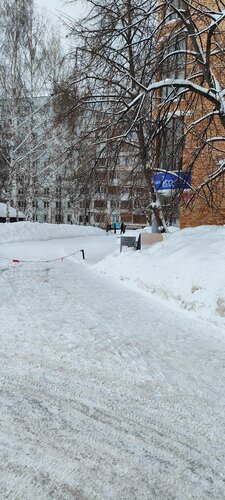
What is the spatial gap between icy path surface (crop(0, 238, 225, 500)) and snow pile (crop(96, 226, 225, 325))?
2.65 feet

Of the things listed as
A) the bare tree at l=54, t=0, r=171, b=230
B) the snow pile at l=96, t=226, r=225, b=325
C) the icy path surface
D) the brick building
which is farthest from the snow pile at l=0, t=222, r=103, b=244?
A: the icy path surface

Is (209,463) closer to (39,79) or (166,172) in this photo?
(166,172)

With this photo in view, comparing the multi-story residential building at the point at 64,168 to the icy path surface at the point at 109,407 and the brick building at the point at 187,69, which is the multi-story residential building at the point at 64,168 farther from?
the icy path surface at the point at 109,407

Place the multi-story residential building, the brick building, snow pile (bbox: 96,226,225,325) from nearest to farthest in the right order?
snow pile (bbox: 96,226,225,325) < the brick building < the multi-story residential building

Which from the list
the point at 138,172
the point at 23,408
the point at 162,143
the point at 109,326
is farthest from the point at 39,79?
the point at 23,408

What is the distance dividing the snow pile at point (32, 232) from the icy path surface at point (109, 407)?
16.5 metres

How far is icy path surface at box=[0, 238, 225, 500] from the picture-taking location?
85.4 inches

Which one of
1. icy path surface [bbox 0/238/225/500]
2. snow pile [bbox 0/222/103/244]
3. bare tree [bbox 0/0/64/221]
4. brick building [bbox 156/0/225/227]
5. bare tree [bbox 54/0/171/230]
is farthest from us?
bare tree [bbox 0/0/64/221]

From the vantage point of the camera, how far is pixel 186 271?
790cm

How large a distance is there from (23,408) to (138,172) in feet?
41.9

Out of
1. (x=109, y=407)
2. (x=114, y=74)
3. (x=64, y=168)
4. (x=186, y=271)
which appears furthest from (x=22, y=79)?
(x=109, y=407)

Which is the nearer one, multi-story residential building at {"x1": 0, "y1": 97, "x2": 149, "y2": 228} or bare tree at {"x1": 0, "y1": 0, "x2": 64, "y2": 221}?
multi-story residential building at {"x1": 0, "y1": 97, "x2": 149, "y2": 228}

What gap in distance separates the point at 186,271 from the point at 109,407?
202 inches

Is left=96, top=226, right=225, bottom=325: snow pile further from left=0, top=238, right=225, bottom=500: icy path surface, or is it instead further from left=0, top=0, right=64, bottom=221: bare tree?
left=0, top=0, right=64, bottom=221: bare tree
